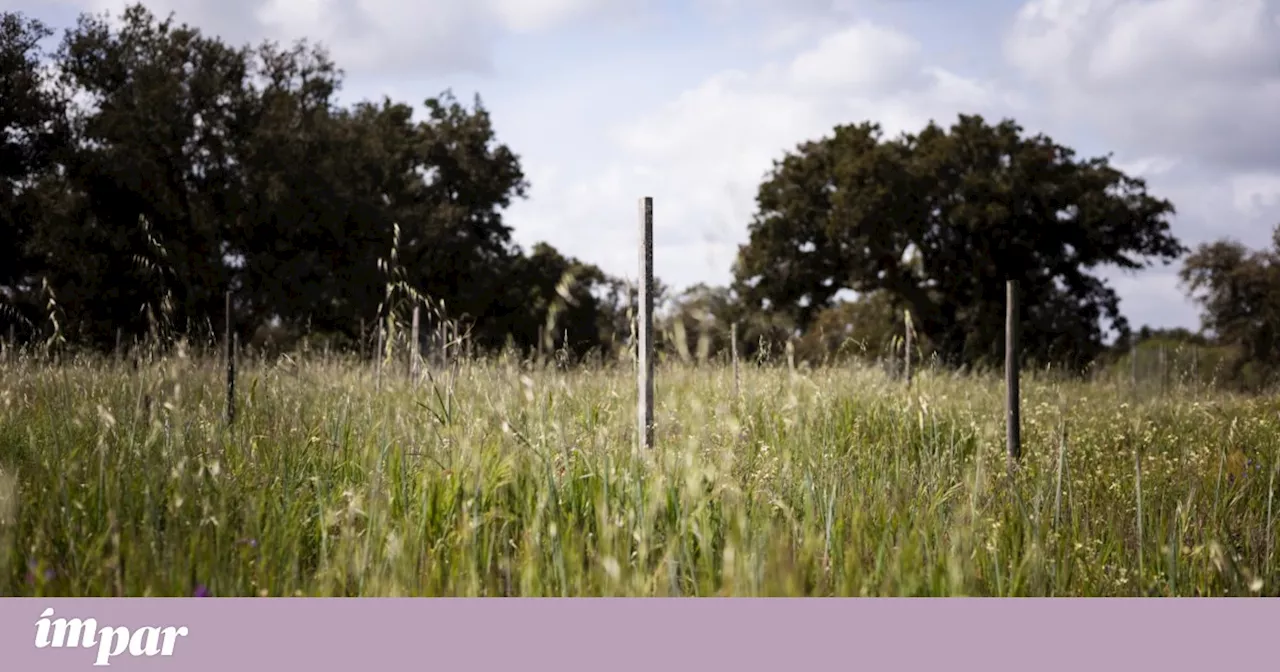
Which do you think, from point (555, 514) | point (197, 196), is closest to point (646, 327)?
point (555, 514)

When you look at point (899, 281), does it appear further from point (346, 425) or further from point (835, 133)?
point (346, 425)

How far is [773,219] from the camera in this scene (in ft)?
97.3

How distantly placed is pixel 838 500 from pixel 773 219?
25991 millimetres

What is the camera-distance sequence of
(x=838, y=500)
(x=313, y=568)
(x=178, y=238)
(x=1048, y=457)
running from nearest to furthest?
(x=313, y=568)
(x=838, y=500)
(x=1048, y=457)
(x=178, y=238)

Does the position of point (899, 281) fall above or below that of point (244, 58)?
below

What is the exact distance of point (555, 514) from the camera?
4.06m

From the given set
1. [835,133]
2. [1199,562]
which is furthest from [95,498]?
[835,133]
